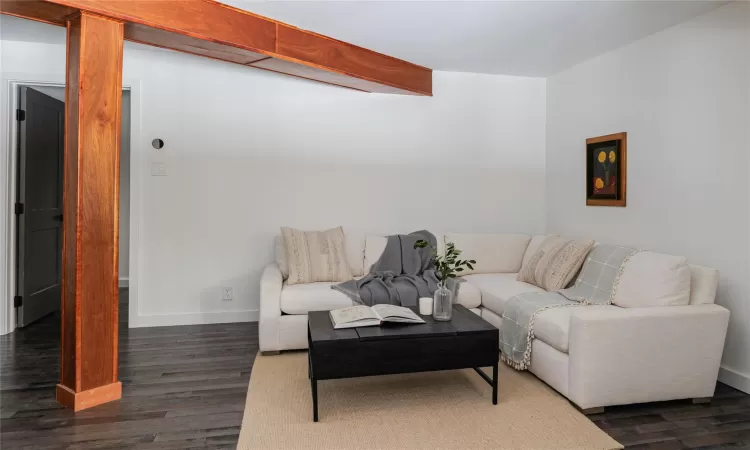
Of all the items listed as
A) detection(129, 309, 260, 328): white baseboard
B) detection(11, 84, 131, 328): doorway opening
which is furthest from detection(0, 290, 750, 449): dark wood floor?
detection(11, 84, 131, 328): doorway opening

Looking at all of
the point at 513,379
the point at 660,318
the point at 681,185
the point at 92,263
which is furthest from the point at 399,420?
the point at 681,185

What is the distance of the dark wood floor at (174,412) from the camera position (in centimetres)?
235

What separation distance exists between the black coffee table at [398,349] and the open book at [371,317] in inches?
1.3

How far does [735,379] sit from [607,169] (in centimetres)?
178

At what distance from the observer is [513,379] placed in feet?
10.2

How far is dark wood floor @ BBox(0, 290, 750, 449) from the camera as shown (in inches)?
92.4

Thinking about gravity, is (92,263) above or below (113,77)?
below

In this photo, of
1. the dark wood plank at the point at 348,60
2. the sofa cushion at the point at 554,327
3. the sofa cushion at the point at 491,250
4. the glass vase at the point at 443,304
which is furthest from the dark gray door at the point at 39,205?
the sofa cushion at the point at 554,327

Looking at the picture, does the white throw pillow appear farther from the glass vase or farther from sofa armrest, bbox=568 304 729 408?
sofa armrest, bbox=568 304 729 408

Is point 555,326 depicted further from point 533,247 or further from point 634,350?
point 533,247

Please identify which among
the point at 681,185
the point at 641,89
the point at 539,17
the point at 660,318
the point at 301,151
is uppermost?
the point at 539,17

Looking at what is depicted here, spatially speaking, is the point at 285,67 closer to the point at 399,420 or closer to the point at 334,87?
the point at 334,87

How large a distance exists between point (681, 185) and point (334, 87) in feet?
9.62

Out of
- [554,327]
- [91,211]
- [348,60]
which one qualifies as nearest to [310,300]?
[91,211]
